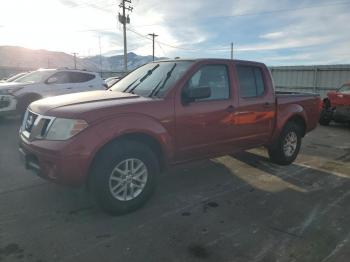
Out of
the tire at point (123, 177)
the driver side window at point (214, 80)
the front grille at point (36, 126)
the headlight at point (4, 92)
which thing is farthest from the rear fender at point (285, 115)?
the headlight at point (4, 92)

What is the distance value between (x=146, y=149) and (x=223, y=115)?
1.38 m

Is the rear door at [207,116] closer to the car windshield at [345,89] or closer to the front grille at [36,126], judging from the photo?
the front grille at [36,126]

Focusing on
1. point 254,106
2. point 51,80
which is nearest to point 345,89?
point 254,106

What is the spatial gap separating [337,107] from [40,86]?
9710 mm

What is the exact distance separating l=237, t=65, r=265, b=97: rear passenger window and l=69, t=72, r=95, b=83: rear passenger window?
7.46m

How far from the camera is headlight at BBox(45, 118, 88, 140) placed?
361 centimetres

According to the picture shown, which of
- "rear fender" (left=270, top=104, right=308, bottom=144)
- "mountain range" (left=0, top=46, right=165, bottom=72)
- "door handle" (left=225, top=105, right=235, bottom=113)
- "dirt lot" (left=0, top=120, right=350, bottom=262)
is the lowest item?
"dirt lot" (left=0, top=120, right=350, bottom=262)

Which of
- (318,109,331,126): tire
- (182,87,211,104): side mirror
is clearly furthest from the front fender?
(318,109,331,126): tire

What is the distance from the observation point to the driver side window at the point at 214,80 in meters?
4.67

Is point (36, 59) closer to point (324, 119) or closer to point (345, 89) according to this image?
point (324, 119)

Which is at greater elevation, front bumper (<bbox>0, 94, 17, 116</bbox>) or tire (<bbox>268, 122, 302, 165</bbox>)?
front bumper (<bbox>0, 94, 17, 116</bbox>)

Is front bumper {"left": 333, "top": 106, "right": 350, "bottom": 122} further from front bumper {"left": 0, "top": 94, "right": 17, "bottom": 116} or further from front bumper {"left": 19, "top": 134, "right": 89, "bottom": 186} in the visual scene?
front bumper {"left": 0, "top": 94, "right": 17, "bottom": 116}

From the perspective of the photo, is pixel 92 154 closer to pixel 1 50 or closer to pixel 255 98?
pixel 255 98

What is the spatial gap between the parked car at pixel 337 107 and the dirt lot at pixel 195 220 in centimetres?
619
